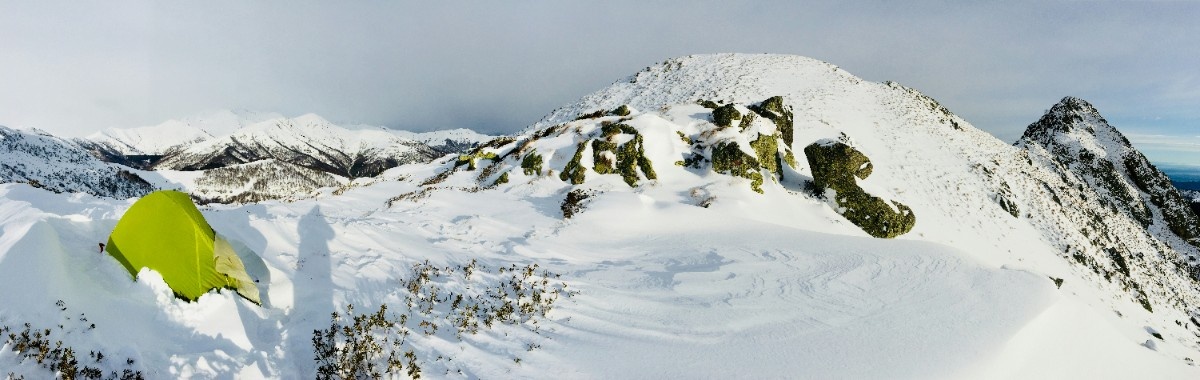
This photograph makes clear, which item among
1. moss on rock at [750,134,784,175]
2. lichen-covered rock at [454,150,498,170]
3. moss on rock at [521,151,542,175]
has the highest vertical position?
moss on rock at [750,134,784,175]

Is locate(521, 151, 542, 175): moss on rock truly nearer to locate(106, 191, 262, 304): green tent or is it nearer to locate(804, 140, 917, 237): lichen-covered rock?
locate(106, 191, 262, 304): green tent

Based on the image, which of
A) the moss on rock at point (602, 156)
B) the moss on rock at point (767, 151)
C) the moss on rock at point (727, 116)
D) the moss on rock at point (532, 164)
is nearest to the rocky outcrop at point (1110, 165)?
the moss on rock at point (767, 151)

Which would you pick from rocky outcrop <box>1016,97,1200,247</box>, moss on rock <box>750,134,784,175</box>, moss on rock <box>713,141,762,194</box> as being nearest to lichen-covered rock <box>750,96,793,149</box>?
moss on rock <box>750,134,784,175</box>

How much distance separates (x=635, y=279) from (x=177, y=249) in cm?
966

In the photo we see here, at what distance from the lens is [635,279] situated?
11164mm

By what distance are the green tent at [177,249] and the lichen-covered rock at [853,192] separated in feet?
81.0

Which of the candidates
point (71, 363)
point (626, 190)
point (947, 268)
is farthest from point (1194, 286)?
point (71, 363)

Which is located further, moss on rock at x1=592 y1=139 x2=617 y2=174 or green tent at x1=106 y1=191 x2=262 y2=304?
moss on rock at x1=592 y1=139 x2=617 y2=174

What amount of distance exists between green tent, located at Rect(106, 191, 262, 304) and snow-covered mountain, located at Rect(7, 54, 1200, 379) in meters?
0.29

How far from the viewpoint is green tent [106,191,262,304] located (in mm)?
8328

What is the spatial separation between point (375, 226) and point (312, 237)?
6.39 ft

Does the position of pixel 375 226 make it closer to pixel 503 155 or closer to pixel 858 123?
pixel 503 155

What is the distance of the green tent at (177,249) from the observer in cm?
833

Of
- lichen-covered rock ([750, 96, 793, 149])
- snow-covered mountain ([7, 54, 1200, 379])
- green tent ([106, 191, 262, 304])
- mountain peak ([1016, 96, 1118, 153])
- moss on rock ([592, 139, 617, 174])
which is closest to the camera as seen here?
snow-covered mountain ([7, 54, 1200, 379])
